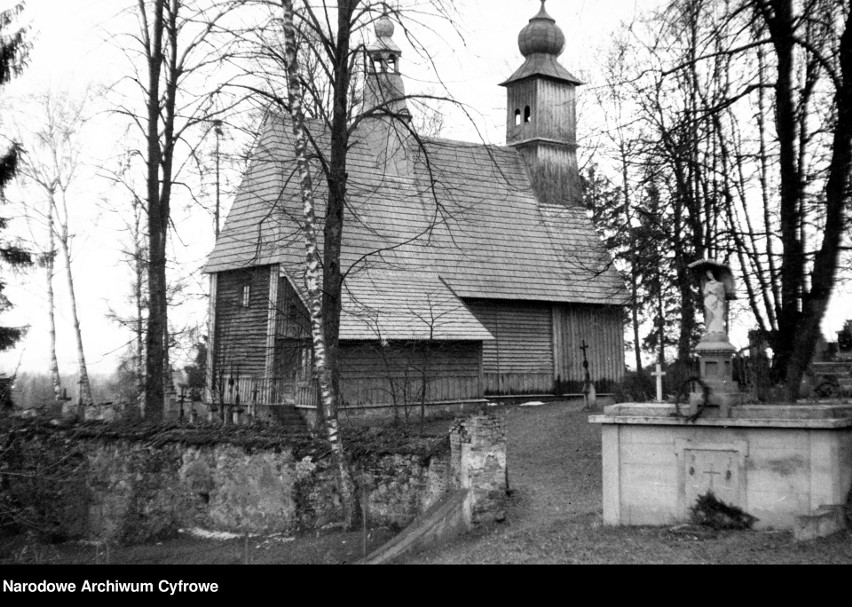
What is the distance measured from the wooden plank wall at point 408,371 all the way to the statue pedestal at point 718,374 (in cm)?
1286

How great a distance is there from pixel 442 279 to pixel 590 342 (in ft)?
20.7

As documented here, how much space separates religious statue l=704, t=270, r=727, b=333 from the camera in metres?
11.9

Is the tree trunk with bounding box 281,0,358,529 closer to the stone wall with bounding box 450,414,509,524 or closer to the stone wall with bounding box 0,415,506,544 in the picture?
the stone wall with bounding box 0,415,506,544

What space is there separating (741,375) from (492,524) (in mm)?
9971

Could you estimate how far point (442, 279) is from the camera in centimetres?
2888

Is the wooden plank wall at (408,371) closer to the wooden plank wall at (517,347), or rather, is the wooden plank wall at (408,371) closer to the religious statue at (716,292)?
the wooden plank wall at (517,347)

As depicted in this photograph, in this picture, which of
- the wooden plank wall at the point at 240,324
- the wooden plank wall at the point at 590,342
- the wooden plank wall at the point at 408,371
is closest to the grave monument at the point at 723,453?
the wooden plank wall at the point at 408,371

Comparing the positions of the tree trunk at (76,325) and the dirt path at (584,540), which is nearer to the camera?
the dirt path at (584,540)

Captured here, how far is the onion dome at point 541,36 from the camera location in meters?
34.9

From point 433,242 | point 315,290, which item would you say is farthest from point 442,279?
point 315,290

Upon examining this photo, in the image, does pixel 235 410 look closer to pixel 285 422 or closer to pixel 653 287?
pixel 285 422

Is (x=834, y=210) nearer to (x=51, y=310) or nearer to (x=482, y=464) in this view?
(x=482, y=464)

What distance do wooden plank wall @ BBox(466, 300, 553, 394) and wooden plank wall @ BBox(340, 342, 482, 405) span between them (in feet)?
5.13
